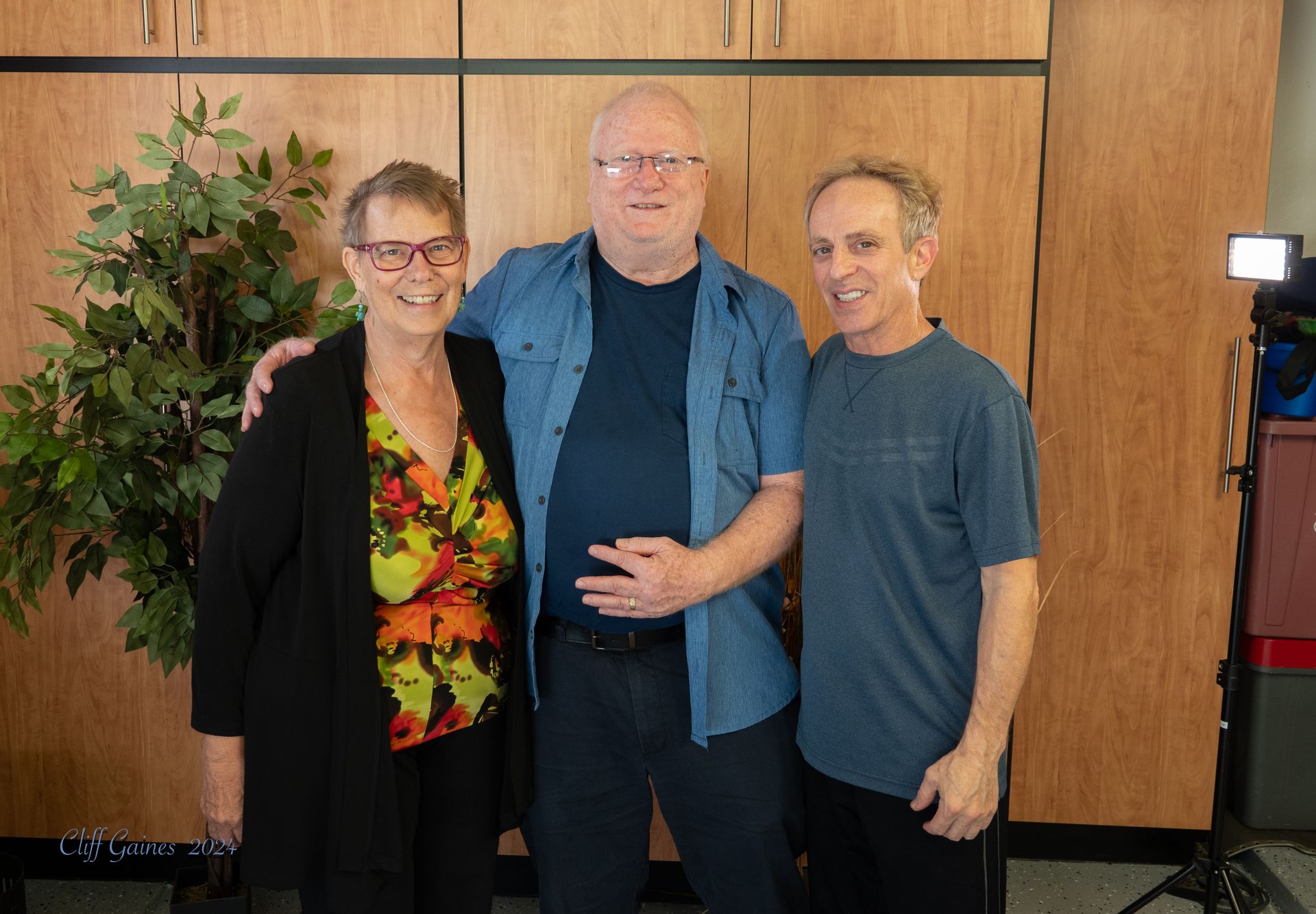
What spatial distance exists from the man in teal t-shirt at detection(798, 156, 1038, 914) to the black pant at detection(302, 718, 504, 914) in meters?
0.57

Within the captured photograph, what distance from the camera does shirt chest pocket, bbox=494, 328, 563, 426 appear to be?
1768mm

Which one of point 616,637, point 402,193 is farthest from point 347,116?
point 616,637

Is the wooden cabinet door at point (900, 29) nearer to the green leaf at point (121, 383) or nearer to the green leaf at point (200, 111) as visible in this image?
the green leaf at point (200, 111)

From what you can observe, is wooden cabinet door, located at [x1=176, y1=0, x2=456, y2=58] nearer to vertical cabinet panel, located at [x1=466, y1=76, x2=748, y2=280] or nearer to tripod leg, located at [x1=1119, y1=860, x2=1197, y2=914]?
vertical cabinet panel, located at [x1=466, y1=76, x2=748, y2=280]

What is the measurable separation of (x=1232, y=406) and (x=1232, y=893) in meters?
1.28

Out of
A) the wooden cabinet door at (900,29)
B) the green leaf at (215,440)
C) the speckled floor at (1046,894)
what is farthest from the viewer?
the speckled floor at (1046,894)

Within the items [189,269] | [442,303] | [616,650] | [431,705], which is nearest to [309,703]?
[431,705]

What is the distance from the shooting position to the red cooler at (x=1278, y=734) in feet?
9.00

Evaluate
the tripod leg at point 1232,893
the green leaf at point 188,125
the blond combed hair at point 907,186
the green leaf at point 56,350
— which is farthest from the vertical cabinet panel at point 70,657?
the tripod leg at point 1232,893

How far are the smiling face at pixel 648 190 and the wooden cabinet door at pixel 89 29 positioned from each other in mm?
1407

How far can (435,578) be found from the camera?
1582 millimetres

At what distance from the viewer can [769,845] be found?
1758mm

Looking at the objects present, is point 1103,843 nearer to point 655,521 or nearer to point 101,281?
point 655,521

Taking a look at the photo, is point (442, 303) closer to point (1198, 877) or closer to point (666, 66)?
point (666, 66)
